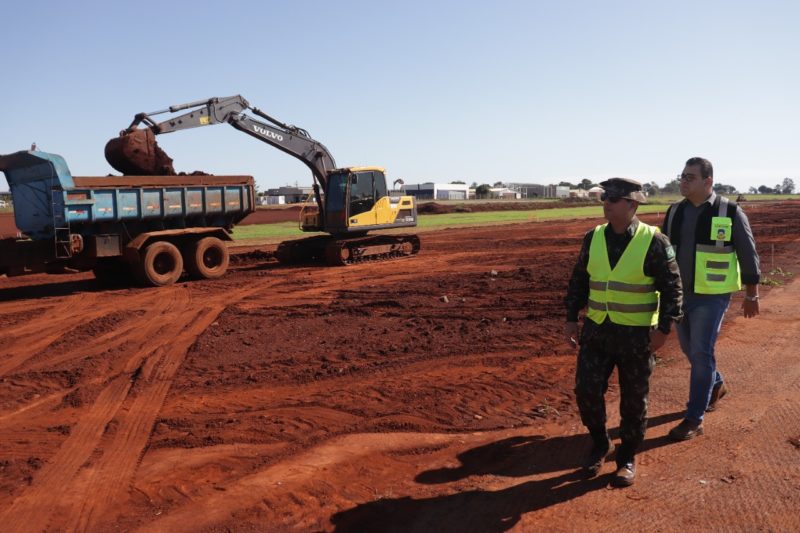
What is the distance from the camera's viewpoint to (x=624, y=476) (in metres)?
4.15

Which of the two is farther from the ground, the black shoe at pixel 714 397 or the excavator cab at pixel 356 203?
the excavator cab at pixel 356 203

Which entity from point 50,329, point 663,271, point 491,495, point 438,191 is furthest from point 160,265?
point 438,191

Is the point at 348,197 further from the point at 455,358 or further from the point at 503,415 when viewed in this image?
the point at 503,415

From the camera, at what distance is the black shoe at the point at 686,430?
4855mm

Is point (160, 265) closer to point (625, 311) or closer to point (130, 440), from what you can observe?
point (130, 440)

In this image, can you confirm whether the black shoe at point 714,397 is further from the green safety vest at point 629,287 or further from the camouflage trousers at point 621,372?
the green safety vest at point 629,287

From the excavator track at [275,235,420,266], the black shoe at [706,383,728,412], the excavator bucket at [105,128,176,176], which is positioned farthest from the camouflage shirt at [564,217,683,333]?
the excavator track at [275,235,420,266]

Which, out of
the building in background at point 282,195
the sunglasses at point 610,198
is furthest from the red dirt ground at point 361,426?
the building in background at point 282,195

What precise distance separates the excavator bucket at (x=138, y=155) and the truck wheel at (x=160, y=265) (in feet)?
6.29

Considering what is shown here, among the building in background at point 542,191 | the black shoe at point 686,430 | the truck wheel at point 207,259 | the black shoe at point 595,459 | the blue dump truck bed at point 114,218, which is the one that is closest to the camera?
the black shoe at point 595,459

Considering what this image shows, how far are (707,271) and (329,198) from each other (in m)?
14.2

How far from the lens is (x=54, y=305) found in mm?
12211

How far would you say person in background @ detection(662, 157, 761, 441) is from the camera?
16.1 ft

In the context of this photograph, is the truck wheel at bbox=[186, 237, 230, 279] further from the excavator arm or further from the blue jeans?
the blue jeans
